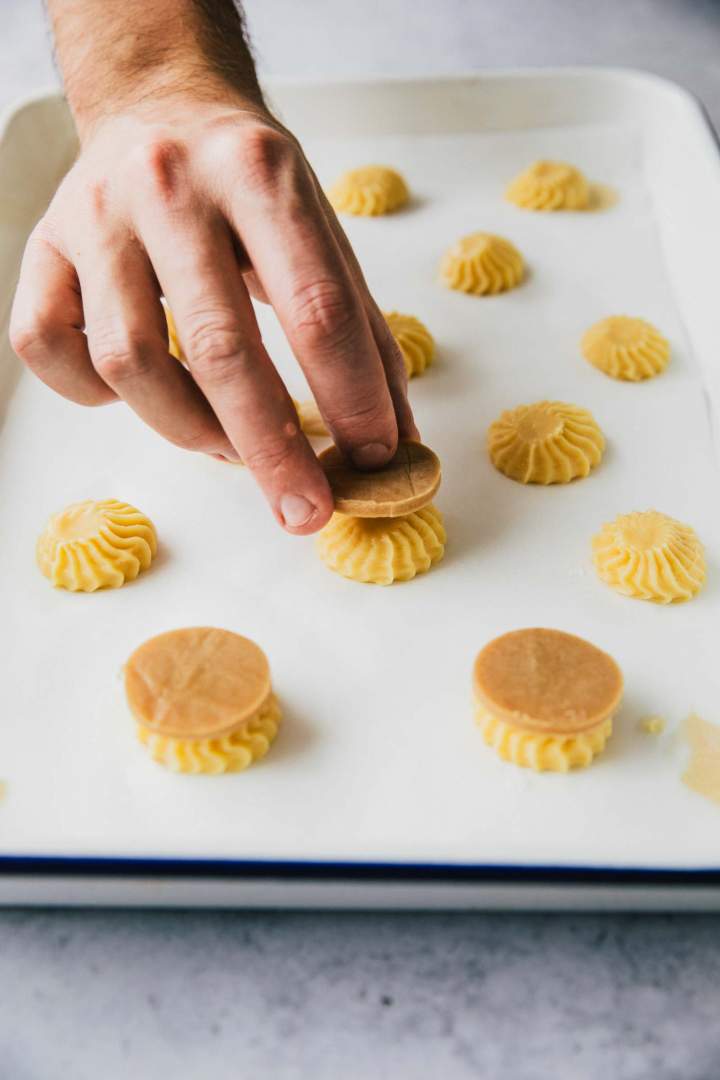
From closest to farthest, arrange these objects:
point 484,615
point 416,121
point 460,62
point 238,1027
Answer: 1. point 238,1027
2. point 484,615
3. point 416,121
4. point 460,62

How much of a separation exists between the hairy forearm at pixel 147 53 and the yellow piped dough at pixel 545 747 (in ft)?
3.23

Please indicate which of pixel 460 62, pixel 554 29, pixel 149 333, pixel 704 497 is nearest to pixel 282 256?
pixel 149 333

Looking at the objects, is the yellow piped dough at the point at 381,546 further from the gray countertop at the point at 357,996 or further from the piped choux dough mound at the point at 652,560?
the gray countertop at the point at 357,996

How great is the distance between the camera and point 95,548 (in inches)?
62.5

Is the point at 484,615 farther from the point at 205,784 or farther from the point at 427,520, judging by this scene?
the point at 205,784

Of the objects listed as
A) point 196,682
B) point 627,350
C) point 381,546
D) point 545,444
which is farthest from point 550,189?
point 196,682

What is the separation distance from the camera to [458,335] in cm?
209

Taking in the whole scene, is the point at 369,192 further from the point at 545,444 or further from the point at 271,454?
the point at 271,454

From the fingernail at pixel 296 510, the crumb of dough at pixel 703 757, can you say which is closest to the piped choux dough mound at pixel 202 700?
the fingernail at pixel 296 510

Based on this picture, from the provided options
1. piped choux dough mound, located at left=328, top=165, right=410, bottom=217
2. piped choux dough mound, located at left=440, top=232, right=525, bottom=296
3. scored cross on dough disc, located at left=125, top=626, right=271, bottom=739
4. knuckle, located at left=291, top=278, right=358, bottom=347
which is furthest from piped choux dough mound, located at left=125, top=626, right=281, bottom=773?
piped choux dough mound, located at left=328, top=165, right=410, bottom=217

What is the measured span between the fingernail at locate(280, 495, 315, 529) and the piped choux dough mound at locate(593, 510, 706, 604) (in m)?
0.44

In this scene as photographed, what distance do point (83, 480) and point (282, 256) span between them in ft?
1.98

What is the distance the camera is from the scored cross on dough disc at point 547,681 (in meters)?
1.34

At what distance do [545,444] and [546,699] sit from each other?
520 mm
